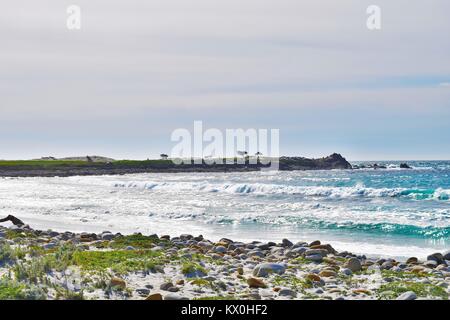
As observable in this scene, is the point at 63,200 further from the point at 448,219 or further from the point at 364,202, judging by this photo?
the point at 448,219

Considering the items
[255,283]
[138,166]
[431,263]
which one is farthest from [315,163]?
[255,283]

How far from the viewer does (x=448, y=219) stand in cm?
2327

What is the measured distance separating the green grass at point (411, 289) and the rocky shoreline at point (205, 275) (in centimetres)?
2

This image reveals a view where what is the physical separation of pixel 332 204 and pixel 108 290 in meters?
23.1

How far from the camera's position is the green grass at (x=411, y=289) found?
9391mm

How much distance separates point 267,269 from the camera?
1103cm

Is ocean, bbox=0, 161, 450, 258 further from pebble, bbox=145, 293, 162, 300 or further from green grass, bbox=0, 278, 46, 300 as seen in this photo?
green grass, bbox=0, 278, 46, 300

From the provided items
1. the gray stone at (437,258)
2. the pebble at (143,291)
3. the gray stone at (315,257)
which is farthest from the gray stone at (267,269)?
the gray stone at (437,258)

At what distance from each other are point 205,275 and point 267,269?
134 cm

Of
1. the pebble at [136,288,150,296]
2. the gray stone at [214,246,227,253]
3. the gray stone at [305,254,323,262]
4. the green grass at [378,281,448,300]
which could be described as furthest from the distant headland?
the green grass at [378,281,448,300]

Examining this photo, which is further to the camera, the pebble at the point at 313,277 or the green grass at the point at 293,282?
the pebble at the point at 313,277

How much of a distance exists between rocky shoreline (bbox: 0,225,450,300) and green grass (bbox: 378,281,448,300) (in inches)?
0.7

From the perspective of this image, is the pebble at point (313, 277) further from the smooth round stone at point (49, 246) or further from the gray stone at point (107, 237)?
the gray stone at point (107, 237)
